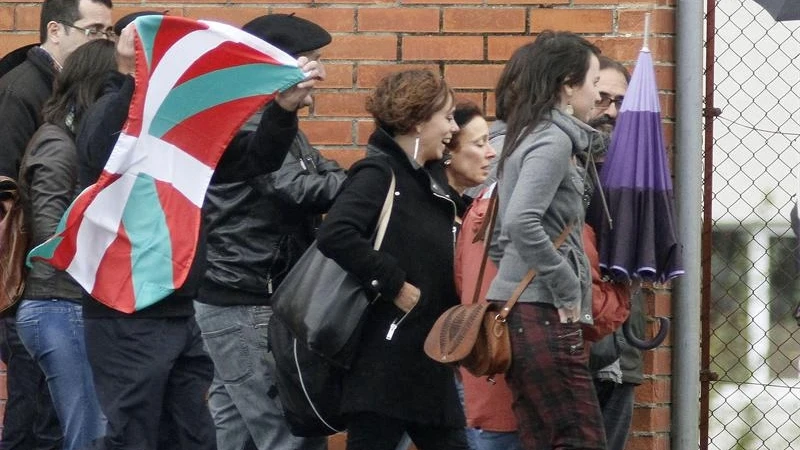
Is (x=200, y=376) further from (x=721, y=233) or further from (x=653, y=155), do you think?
(x=721, y=233)

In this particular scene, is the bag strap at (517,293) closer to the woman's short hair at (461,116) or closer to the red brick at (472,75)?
the woman's short hair at (461,116)

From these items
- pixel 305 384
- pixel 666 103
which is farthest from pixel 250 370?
pixel 666 103

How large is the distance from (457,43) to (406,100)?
3.20ft

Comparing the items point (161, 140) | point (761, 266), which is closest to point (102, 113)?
point (161, 140)

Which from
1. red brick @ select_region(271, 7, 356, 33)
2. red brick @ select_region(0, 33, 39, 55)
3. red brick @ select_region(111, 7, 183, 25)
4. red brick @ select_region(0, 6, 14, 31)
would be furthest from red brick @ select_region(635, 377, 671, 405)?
red brick @ select_region(0, 6, 14, 31)

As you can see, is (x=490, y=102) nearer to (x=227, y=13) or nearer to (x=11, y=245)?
(x=227, y=13)

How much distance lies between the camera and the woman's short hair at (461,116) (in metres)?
5.32

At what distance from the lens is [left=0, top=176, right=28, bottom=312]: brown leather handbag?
198 inches

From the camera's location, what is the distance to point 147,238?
4.66 meters

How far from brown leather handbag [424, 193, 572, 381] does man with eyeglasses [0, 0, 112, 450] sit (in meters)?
1.60

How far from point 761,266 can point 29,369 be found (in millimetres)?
3442

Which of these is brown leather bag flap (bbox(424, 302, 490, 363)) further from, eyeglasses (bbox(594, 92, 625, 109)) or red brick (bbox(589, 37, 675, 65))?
red brick (bbox(589, 37, 675, 65))

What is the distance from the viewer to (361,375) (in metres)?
4.65

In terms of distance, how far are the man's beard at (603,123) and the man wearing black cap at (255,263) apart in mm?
893
